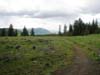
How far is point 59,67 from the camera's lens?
87.9ft

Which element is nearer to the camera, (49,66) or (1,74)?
(1,74)

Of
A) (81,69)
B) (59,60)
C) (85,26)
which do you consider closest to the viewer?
(81,69)

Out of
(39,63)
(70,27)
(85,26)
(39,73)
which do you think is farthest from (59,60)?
(70,27)

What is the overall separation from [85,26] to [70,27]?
1642 cm

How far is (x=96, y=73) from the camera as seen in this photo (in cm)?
2344

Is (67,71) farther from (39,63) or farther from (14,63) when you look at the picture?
(14,63)

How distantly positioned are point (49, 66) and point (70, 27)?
450ft

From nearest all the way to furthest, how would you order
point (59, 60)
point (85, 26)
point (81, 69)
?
point (81, 69), point (59, 60), point (85, 26)

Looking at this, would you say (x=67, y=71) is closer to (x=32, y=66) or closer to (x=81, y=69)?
(x=81, y=69)

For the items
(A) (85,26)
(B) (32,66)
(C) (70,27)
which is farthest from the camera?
(C) (70,27)

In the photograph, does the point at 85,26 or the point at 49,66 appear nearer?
the point at 49,66

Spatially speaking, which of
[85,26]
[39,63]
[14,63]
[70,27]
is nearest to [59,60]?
[39,63]

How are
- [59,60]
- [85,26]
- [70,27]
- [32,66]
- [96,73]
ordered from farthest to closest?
[70,27]
[85,26]
[59,60]
[32,66]
[96,73]

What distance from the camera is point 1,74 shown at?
78.4 ft
